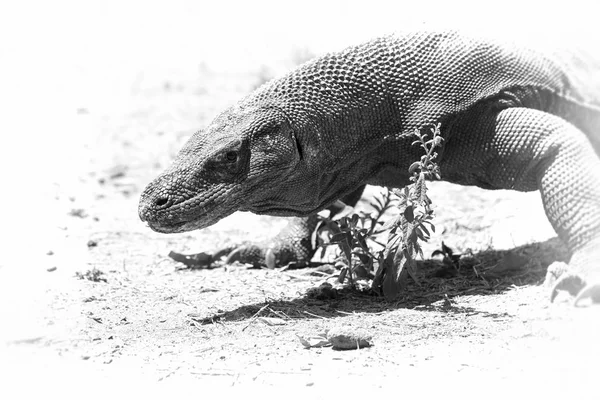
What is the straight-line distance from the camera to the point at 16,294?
19.7 ft

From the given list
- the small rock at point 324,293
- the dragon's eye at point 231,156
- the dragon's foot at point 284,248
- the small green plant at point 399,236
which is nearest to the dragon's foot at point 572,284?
the small green plant at point 399,236

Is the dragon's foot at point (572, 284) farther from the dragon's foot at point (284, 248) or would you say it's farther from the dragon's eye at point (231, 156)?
the dragon's foot at point (284, 248)

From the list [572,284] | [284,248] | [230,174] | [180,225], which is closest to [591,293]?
[572,284]

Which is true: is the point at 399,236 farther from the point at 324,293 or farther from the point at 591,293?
the point at 591,293

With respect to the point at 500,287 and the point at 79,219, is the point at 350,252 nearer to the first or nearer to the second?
the point at 500,287

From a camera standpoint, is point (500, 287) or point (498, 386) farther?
point (500, 287)

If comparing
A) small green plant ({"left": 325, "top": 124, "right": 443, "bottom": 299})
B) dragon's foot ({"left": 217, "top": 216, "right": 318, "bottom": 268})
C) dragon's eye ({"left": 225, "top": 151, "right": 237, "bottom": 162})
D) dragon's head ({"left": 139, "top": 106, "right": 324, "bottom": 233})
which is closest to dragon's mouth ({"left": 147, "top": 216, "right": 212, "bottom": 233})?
dragon's head ({"left": 139, "top": 106, "right": 324, "bottom": 233})

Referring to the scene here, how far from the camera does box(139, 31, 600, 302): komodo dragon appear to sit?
5555 mm

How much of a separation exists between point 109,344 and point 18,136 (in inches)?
273

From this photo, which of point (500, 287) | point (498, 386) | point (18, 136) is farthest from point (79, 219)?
point (498, 386)

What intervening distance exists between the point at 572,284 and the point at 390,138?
159 centimetres

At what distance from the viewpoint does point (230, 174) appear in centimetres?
559

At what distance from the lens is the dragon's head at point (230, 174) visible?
5.50 metres

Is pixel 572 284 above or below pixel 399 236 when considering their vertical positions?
below
